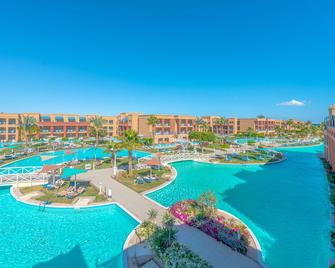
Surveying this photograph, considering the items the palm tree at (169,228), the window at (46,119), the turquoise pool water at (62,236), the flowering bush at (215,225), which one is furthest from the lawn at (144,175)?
the window at (46,119)

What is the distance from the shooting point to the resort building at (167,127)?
2564 inches

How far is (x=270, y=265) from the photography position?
11.0 metres

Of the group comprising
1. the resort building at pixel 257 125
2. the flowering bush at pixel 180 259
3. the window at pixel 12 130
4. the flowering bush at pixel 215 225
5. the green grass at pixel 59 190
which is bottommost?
the green grass at pixel 59 190

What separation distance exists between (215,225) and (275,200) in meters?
10.2

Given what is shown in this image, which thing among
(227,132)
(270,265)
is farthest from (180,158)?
(227,132)

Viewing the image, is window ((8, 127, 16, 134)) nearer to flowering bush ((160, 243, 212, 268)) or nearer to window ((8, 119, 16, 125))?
window ((8, 119, 16, 125))

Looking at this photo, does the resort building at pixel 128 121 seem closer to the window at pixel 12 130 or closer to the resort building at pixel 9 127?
the resort building at pixel 9 127

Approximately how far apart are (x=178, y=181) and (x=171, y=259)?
57.8ft

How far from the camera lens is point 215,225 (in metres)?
13.6

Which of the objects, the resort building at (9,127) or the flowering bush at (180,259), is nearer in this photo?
the flowering bush at (180,259)

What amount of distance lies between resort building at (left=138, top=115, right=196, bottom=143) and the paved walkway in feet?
138

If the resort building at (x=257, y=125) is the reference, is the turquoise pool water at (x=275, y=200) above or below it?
below

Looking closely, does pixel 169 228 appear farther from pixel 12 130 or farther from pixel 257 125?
pixel 257 125

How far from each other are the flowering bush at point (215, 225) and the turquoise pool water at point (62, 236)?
12.4ft
